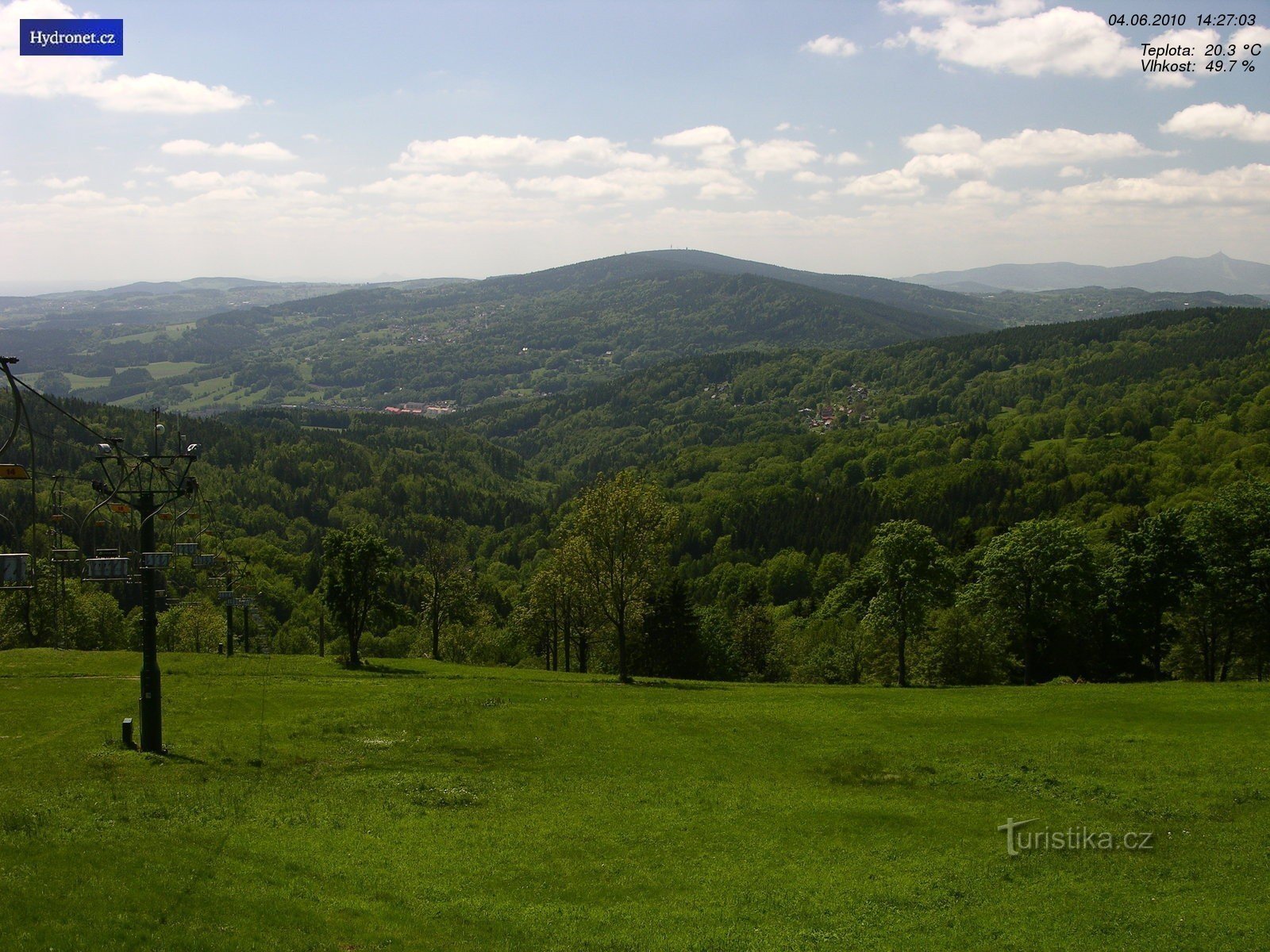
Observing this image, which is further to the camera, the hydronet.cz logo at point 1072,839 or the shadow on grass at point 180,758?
the shadow on grass at point 180,758

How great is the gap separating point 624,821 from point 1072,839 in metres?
14.2

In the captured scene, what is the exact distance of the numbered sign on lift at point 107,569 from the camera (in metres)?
27.4

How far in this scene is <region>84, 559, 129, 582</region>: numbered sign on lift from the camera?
2736 centimetres

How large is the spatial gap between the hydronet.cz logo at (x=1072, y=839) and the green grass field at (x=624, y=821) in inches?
13.8

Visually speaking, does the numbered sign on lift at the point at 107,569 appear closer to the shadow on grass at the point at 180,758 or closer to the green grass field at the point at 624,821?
the green grass field at the point at 624,821

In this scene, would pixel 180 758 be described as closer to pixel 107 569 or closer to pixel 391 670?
pixel 107 569

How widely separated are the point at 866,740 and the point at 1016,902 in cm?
1761

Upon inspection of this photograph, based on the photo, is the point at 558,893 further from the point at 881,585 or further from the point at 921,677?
the point at 921,677

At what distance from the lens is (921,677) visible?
68.8 meters

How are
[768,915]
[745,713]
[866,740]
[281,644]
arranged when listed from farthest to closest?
[281,644], [745,713], [866,740], [768,915]

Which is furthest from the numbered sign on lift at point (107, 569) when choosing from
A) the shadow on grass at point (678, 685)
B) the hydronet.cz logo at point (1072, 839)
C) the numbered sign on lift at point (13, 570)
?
the shadow on grass at point (678, 685)

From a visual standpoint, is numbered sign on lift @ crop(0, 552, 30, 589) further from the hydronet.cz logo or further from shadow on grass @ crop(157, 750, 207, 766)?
the hydronet.cz logo

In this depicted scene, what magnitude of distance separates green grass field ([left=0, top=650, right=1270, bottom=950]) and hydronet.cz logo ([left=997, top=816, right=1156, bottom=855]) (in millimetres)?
350

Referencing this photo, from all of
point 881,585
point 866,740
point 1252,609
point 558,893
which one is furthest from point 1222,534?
point 558,893
